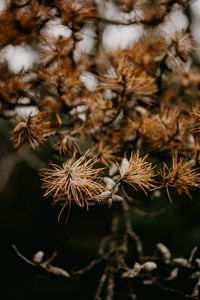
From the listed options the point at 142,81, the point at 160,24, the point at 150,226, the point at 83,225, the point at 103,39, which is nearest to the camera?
the point at 142,81

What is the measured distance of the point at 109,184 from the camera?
0.50 meters

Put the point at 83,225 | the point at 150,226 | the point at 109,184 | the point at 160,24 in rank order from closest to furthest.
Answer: the point at 109,184 → the point at 160,24 → the point at 150,226 → the point at 83,225

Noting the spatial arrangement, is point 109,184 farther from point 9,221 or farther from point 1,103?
point 9,221

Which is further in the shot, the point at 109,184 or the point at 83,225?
the point at 83,225

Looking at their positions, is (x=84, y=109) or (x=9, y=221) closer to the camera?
(x=84, y=109)

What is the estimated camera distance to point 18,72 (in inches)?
27.0

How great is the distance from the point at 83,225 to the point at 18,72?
2.50 metres

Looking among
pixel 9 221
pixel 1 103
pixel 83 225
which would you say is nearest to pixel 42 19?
pixel 1 103

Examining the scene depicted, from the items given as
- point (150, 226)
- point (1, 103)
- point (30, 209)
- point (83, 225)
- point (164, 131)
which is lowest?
point (83, 225)

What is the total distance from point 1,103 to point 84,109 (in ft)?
0.81

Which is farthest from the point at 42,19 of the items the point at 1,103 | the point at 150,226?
the point at 150,226

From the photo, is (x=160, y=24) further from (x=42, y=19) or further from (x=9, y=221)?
(x=9, y=221)

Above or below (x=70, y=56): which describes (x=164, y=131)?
below

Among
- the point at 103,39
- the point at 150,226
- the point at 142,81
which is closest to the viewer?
the point at 142,81
